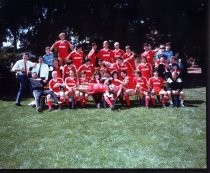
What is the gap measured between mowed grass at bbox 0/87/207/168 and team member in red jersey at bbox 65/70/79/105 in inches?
28.2

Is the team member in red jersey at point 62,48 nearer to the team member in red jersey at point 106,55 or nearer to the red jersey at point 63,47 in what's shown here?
the red jersey at point 63,47

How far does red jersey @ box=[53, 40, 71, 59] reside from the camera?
905 cm

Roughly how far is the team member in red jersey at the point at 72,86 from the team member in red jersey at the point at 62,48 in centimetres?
83

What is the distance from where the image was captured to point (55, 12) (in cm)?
836

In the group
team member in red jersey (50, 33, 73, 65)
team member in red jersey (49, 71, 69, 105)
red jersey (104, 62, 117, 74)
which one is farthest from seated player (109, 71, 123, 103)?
team member in red jersey (50, 33, 73, 65)

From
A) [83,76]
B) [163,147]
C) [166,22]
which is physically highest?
[166,22]

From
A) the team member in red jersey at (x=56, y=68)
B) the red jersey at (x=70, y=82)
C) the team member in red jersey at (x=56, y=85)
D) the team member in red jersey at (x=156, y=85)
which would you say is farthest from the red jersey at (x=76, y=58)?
the team member in red jersey at (x=156, y=85)

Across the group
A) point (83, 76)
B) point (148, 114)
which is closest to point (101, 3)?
point (83, 76)

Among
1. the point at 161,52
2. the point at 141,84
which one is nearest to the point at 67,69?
the point at 141,84

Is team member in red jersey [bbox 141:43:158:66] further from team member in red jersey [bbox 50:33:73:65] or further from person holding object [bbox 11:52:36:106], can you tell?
person holding object [bbox 11:52:36:106]

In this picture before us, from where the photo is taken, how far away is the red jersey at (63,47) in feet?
29.7

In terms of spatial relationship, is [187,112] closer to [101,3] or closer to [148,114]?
[148,114]

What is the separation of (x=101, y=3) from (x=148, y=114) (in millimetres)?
2522

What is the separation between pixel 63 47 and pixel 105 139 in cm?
356
